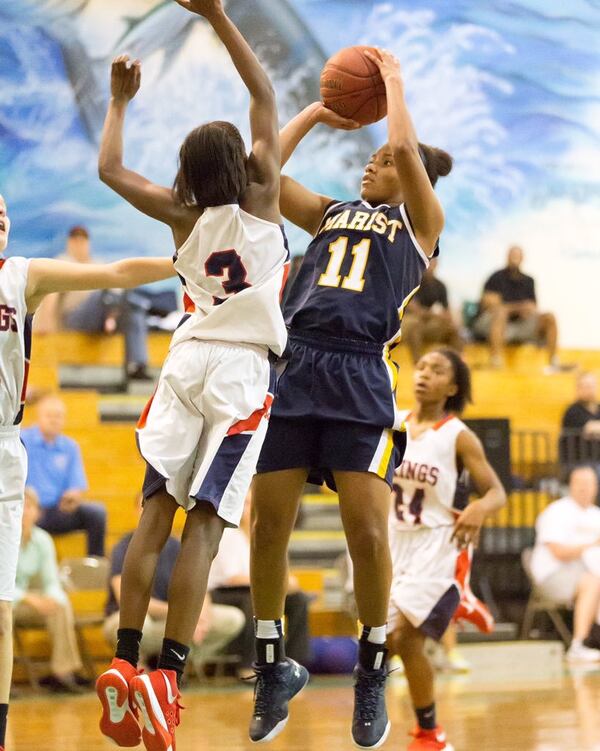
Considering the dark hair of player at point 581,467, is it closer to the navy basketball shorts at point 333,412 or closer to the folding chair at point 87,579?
the folding chair at point 87,579

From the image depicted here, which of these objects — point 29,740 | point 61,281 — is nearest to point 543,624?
point 29,740

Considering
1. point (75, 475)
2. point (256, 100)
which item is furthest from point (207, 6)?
point (75, 475)

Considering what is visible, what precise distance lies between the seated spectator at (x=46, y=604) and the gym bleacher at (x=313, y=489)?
0.45 meters

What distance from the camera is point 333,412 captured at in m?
4.74

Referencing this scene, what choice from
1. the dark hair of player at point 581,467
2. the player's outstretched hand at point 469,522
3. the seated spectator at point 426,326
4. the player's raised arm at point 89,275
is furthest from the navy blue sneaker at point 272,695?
the seated spectator at point 426,326

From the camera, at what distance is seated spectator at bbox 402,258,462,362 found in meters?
13.3

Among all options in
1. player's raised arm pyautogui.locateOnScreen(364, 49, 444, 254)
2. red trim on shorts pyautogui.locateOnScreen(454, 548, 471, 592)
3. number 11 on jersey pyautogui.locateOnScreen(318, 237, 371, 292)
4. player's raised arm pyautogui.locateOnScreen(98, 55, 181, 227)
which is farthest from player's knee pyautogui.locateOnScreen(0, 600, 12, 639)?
red trim on shorts pyautogui.locateOnScreen(454, 548, 471, 592)

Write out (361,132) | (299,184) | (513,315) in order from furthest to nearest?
(361,132) → (513,315) → (299,184)

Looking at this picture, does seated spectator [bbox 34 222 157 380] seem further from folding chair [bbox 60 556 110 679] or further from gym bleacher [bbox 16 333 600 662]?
folding chair [bbox 60 556 110 679]

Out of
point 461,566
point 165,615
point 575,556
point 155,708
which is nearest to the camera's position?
point 155,708

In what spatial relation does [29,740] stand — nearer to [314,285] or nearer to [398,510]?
[398,510]

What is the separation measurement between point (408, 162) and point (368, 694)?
1.91m

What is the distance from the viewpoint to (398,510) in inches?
267

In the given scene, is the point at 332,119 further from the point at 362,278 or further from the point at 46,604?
the point at 46,604
